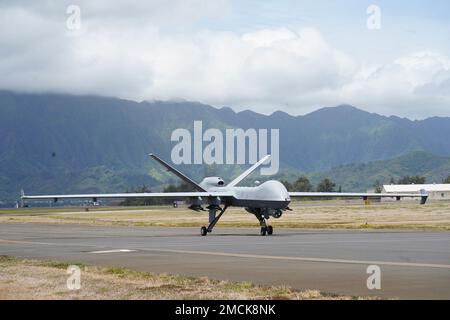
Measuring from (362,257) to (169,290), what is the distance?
37.2 ft

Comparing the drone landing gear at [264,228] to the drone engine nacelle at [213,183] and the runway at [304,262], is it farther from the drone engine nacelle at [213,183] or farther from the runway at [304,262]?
the runway at [304,262]

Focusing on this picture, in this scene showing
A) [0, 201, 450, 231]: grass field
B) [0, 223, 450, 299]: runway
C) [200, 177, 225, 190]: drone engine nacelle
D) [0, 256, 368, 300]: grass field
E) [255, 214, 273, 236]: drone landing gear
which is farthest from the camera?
[0, 201, 450, 231]: grass field

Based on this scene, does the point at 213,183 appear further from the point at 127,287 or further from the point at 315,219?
the point at 315,219

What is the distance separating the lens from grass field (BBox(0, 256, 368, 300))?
16.5 meters

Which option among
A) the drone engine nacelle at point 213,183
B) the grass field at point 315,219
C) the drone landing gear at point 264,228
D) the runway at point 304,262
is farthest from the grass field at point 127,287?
Answer: the grass field at point 315,219

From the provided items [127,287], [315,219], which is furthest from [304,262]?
[315,219]

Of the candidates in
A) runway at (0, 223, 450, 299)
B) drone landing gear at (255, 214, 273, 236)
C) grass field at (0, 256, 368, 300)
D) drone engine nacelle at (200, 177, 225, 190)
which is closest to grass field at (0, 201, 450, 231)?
drone landing gear at (255, 214, 273, 236)

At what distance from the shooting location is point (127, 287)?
59.9 ft

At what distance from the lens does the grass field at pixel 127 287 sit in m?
16.5

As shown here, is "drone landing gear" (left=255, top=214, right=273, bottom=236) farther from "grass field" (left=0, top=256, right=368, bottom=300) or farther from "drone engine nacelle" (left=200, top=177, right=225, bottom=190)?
"grass field" (left=0, top=256, right=368, bottom=300)
